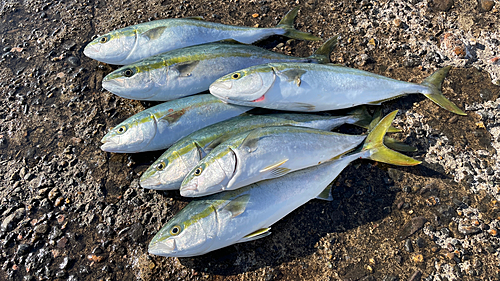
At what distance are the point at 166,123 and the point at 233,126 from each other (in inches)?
28.3

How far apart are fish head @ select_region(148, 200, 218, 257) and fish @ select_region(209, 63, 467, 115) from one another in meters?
1.21

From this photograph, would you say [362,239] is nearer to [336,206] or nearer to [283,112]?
[336,206]

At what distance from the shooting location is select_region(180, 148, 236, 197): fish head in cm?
254

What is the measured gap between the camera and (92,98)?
3.76 meters

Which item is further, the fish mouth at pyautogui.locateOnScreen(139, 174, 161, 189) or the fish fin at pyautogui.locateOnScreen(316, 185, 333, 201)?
the fish fin at pyautogui.locateOnScreen(316, 185, 333, 201)

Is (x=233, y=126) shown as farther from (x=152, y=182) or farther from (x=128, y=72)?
(x=128, y=72)

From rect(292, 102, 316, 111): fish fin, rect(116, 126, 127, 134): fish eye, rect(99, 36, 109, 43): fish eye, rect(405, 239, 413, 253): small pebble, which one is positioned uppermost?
rect(99, 36, 109, 43): fish eye

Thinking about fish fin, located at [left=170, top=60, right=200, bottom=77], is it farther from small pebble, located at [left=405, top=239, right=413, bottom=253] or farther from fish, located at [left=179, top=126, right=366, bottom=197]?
small pebble, located at [left=405, top=239, right=413, bottom=253]

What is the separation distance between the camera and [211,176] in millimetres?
2549

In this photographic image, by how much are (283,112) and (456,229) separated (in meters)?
2.12

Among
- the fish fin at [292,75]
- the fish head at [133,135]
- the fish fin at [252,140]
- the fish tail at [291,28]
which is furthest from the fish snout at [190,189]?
the fish tail at [291,28]

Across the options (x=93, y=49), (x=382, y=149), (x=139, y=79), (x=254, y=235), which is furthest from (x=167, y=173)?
(x=382, y=149)

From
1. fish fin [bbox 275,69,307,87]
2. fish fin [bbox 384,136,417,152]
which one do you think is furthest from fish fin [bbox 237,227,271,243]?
fish fin [bbox 384,136,417,152]

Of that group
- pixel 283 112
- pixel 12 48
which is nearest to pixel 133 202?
pixel 283 112
